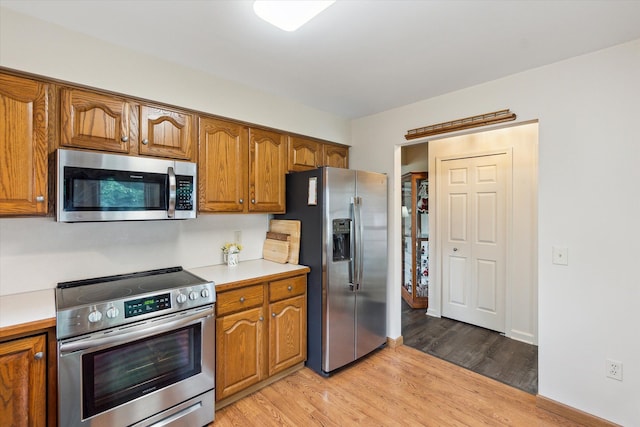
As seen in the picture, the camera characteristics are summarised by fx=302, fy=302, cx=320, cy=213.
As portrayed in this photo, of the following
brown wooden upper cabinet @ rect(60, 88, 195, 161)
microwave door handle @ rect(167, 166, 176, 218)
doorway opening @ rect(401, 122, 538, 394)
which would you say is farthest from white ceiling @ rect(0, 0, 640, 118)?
doorway opening @ rect(401, 122, 538, 394)

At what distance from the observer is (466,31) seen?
5.65 ft

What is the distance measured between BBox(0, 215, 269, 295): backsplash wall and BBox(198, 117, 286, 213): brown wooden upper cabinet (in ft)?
1.11

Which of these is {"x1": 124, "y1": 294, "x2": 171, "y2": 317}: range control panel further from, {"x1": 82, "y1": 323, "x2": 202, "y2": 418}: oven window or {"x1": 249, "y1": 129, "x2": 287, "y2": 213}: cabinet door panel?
{"x1": 249, "y1": 129, "x2": 287, "y2": 213}: cabinet door panel

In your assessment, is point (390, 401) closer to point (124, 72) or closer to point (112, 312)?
point (112, 312)

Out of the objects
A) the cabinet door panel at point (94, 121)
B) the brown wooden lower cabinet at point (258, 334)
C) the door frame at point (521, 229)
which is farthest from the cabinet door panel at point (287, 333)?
the door frame at point (521, 229)

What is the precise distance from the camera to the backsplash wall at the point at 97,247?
182cm

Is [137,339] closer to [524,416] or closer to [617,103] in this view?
[524,416]

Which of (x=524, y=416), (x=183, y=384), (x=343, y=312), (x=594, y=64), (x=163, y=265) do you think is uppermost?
(x=594, y=64)

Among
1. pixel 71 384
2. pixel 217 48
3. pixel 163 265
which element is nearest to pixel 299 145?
pixel 217 48

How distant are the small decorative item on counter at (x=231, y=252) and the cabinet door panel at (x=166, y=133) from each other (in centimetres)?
84

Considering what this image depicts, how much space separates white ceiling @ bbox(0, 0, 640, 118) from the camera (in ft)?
Answer: 5.01

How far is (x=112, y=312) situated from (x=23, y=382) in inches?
17.0

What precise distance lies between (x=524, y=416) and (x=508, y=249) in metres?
1.76

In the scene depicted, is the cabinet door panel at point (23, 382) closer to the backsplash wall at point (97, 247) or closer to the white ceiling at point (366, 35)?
the backsplash wall at point (97, 247)
